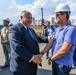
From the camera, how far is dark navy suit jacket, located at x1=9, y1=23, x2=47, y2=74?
3.19 meters

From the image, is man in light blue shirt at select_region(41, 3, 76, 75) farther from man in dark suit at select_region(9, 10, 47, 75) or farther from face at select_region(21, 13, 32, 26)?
face at select_region(21, 13, 32, 26)

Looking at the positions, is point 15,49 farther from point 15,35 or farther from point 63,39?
point 63,39

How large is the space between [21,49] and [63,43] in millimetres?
651

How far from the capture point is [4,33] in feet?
24.5

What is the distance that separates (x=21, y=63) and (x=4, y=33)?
168 inches

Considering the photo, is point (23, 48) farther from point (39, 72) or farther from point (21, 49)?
point (39, 72)

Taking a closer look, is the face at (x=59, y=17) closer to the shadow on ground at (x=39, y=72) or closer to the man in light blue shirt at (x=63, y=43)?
the man in light blue shirt at (x=63, y=43)

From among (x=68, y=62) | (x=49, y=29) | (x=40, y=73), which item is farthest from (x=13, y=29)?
(x=49, y=29)

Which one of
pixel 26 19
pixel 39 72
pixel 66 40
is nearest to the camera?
pixel 66 40

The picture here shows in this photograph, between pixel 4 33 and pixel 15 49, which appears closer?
pixel 15 49

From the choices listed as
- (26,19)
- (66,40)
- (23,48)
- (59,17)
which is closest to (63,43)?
(66,40)

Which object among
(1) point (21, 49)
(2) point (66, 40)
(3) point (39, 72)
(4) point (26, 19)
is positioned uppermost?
(4) point (26, 19)

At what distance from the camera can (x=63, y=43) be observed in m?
3.10

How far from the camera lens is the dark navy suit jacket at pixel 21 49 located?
126 inches
